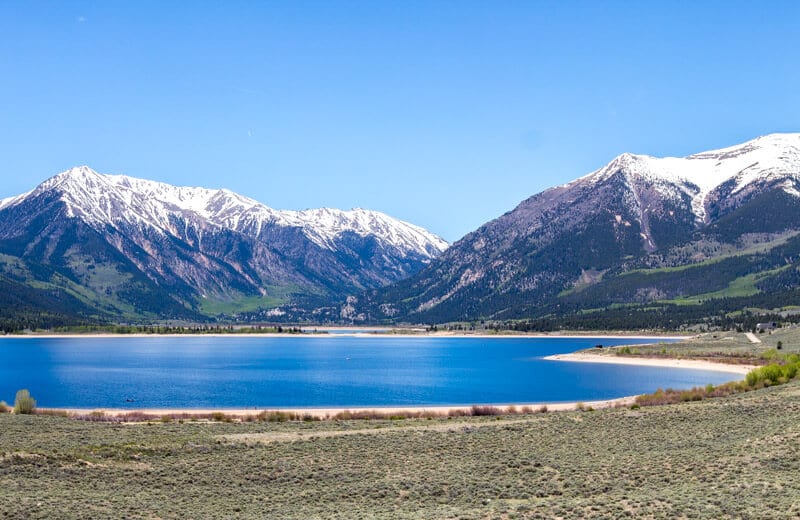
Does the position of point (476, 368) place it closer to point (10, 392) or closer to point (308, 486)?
point (10, 392)

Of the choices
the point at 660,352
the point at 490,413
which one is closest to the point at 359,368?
the point at 660,352

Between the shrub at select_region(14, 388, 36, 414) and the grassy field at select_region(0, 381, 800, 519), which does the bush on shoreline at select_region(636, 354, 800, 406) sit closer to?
the grassy field at select_region(0, 381, 800, 519)

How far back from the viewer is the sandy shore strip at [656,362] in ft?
459

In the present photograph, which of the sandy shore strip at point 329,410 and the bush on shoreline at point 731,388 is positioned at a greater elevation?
the bush on shoreline at point 731,388

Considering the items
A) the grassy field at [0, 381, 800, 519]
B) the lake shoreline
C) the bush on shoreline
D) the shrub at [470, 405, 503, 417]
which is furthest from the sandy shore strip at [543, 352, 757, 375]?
the grassy field at [0, 381, 800, 519]

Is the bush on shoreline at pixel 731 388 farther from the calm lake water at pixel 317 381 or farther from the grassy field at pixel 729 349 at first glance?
the grassy field at pixel 729 349

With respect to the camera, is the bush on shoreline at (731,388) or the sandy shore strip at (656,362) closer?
the bush on shoreline at (731,388)

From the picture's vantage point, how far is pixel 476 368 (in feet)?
542

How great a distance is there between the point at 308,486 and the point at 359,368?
122 m

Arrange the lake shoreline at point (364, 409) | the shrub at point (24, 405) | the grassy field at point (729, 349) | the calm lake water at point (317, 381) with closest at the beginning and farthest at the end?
the shrub at point (24, 405)
the lake shoreline at point (364, 409)
the calm lake water at point (317, 381)
the grassy field at point (729, 349)

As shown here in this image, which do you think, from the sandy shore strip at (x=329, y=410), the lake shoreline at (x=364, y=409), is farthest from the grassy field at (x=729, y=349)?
the sandy shore strip at (x=329, y=410)

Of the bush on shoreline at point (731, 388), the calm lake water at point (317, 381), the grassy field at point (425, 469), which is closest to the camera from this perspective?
the grassy field at point (425, 469)

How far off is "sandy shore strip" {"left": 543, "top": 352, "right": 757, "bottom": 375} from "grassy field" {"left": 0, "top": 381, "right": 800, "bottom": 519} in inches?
3245

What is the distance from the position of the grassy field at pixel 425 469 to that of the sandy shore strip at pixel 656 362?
8242cm
